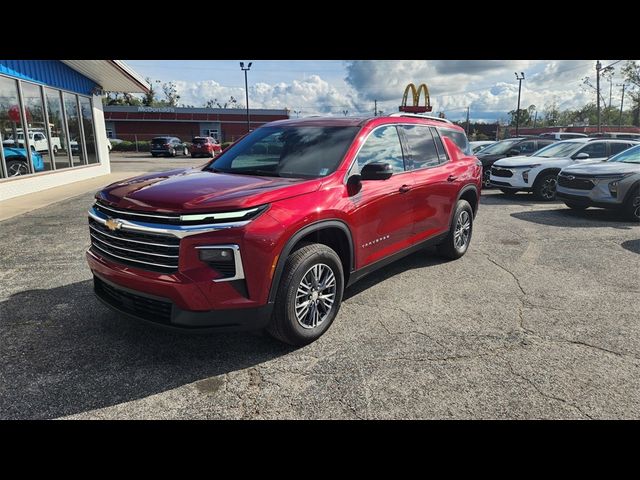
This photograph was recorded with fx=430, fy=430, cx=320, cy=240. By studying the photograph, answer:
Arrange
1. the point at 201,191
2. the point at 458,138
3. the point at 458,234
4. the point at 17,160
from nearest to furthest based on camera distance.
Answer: the point at 201,191 → the point at 458,234 → the point at 458,138 → the point at 17,160

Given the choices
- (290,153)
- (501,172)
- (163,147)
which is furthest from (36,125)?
(163,147)

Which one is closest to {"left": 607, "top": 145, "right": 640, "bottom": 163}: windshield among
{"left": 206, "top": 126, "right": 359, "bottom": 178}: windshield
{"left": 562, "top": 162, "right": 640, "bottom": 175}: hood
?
{"left": 562, "top": 162, "right": 640, "bottom": 175}: hood

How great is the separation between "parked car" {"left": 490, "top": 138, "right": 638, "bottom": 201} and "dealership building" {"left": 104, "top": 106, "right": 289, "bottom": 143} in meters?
42.2

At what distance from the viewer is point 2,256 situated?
5.97 metres

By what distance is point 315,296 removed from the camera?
3.52 m

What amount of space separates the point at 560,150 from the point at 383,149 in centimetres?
995

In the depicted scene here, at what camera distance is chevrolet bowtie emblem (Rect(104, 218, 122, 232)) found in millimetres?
3086

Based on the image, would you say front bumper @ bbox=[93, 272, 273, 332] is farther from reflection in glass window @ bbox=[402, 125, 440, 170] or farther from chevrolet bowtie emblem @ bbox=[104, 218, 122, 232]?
reflection in glass window @ bbox=[402, 125, 440, 170]

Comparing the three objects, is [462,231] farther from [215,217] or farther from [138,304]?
[138,304]
